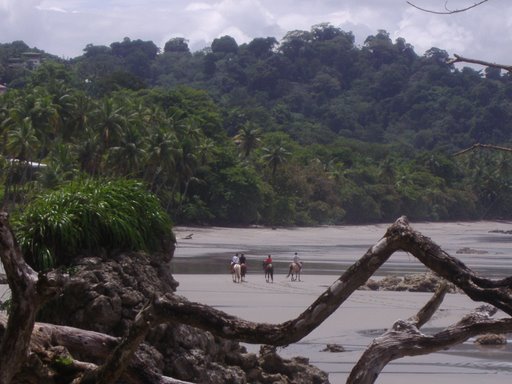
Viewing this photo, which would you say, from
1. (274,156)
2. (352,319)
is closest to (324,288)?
(352,319)

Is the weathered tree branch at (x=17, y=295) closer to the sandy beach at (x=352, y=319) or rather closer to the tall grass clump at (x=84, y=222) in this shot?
the tall grass clump at (x=84, y=222)

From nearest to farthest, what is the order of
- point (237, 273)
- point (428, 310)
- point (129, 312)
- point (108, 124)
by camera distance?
1. point (428, 310)
2. point (129, 312)
3. point (237, 273)
4. point (108, 124)

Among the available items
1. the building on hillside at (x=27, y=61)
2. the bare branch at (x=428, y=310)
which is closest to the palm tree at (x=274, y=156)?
the building on hillside at (x=27, y=61)

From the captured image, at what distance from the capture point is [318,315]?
3688 millimetres

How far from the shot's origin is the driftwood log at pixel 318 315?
3.63 meters

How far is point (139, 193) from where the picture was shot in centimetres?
896

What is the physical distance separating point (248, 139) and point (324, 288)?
178 feet

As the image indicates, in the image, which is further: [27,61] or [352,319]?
[27,61]

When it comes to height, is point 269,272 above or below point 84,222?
below

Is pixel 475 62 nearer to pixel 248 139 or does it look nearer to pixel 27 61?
pixel 248 139

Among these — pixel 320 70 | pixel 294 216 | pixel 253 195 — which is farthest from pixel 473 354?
pixel 320 70

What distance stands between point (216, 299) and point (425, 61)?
179213 mm

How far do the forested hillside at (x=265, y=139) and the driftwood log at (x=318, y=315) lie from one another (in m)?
1.46

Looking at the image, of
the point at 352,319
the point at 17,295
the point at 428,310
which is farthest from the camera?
the point at 352,319
